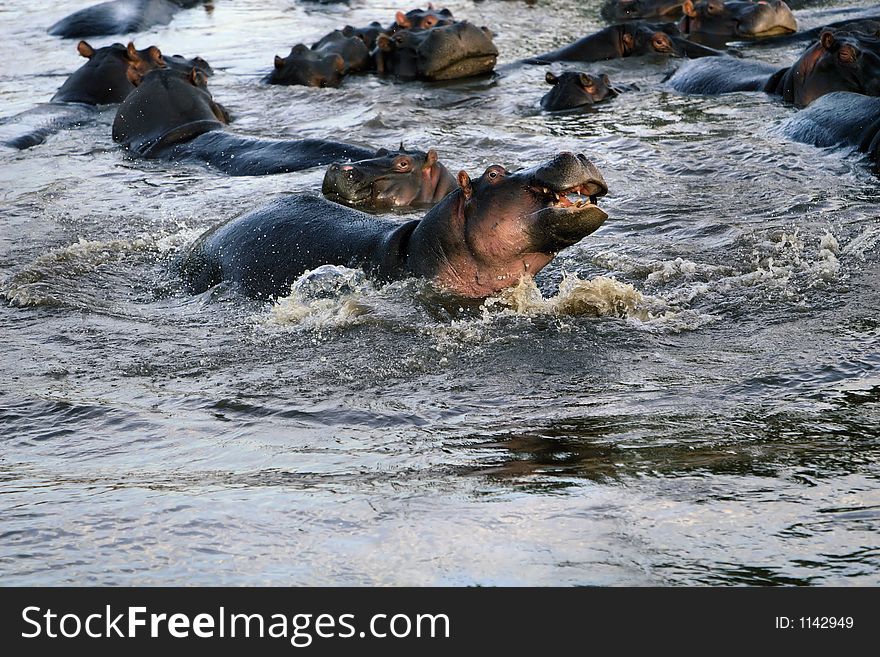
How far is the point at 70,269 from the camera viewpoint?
272 inches

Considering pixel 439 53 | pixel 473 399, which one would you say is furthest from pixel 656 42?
pixel 473 399

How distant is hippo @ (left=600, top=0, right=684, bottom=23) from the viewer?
1568 cm

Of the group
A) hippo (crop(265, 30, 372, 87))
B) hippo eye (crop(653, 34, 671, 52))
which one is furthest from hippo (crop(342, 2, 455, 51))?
hippo eye (crop(653, 34, 671, 52))

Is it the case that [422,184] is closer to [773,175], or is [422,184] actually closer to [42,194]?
[773,175]

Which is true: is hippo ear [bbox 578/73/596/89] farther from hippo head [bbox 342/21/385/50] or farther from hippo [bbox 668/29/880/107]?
hippo head [bbox 342/21/385/50]

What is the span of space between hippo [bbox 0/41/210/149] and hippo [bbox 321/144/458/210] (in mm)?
4157

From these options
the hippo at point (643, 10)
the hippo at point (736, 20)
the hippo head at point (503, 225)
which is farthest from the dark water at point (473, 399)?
the hippo at point (643, 10)

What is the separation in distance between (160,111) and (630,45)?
537 centimetres

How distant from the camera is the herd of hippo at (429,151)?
569cm

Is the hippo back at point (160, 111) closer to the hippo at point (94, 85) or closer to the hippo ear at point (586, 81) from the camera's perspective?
the hippo at point (94, 85)

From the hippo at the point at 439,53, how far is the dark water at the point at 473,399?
3.80 m

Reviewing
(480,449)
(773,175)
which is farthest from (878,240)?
(480,449)

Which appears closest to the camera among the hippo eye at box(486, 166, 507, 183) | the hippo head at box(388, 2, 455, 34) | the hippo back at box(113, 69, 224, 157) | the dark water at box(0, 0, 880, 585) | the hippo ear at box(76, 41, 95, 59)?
the dark water at box(0, 0, 880, 585)
